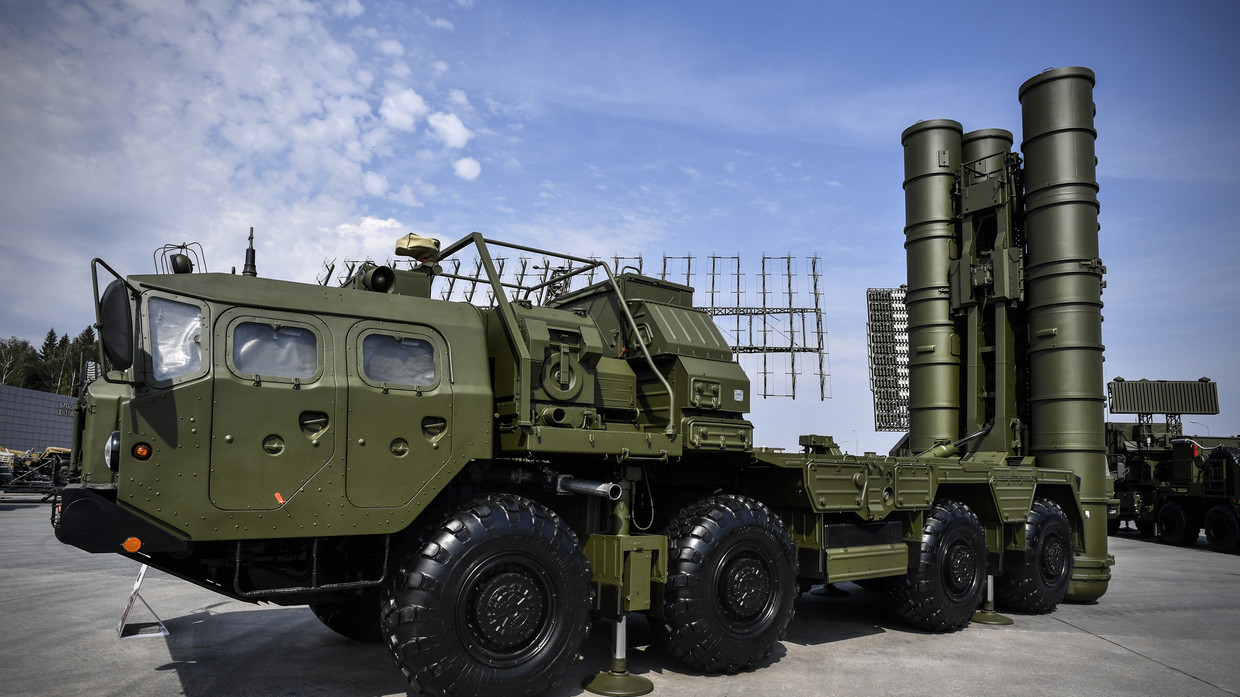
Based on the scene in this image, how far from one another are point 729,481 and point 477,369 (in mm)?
3286

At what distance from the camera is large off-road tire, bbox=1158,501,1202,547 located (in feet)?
69.2

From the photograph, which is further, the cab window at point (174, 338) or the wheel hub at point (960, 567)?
the wheel hub at point (960, 567)

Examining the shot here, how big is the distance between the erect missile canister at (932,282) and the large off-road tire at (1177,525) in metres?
13.2

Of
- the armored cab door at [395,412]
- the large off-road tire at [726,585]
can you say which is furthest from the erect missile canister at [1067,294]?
the armored cab door at [395,412]

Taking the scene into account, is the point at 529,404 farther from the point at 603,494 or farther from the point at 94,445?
the point at 94,445

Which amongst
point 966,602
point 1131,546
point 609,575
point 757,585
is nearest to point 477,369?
point 609,575

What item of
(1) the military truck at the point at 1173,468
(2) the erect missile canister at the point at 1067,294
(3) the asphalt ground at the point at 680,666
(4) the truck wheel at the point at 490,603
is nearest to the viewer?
(4) the truck wheel at the point at 490,603

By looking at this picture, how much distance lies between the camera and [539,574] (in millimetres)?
5609

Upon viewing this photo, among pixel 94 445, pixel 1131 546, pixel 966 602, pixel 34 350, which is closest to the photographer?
pixel 94 445

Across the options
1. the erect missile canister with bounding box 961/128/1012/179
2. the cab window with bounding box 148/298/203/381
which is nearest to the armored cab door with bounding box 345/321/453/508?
the cab window with bounding box 148/298/203/381

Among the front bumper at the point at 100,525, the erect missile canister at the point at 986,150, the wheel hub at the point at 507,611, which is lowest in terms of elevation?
the wheel hub at the point at 507,611

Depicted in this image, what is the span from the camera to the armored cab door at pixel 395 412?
5328mm

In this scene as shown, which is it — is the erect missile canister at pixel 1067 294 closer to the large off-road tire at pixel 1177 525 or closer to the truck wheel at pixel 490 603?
the truck wheel at pixel 490 603

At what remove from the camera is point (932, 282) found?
12.5 meters
